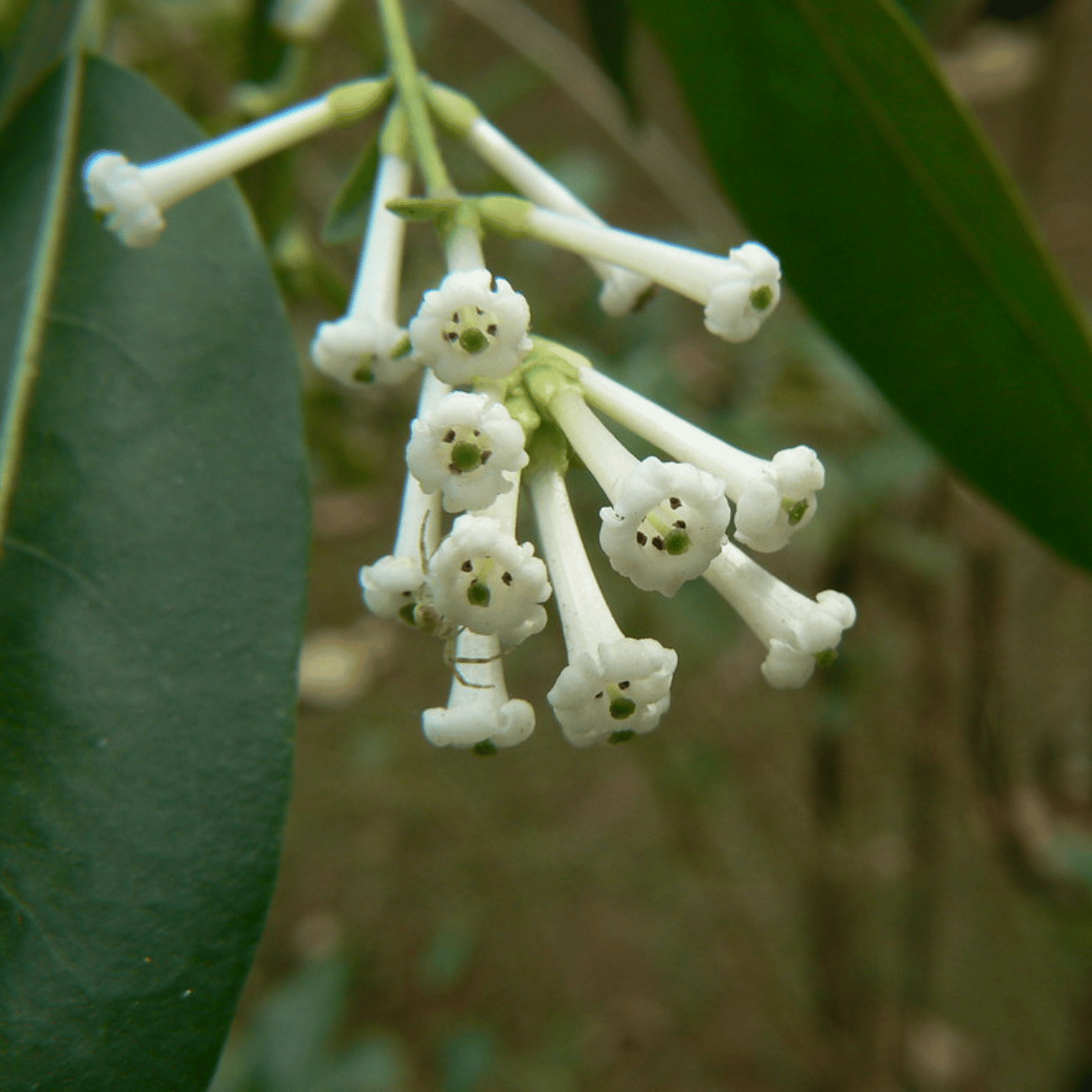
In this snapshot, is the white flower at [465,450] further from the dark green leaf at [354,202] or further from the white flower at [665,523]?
the dark green leaf at [354,202]

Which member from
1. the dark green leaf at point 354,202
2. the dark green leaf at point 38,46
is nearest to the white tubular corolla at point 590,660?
the dark green leaf at point 354,202

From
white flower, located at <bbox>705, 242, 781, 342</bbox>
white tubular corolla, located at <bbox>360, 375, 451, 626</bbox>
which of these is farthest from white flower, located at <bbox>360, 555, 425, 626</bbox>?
white flower, located at <bbox>705, 242, 781, 342</bbox>

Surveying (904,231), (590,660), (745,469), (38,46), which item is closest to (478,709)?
(590,660)

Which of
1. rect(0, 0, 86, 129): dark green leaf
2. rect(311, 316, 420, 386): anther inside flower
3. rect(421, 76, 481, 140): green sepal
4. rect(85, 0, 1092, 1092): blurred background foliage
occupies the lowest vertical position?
rect(85, 0, 1092, 1092): blurred background foliage

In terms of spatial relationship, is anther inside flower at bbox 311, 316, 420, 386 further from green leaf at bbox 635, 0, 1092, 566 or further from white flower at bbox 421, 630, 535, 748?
green leaf at bbox 635, 0, 1092, 566

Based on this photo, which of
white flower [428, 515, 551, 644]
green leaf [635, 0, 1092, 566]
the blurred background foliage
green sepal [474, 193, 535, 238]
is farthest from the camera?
the blurred background foliage

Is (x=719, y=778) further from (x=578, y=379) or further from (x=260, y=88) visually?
(x=578, y=379)
